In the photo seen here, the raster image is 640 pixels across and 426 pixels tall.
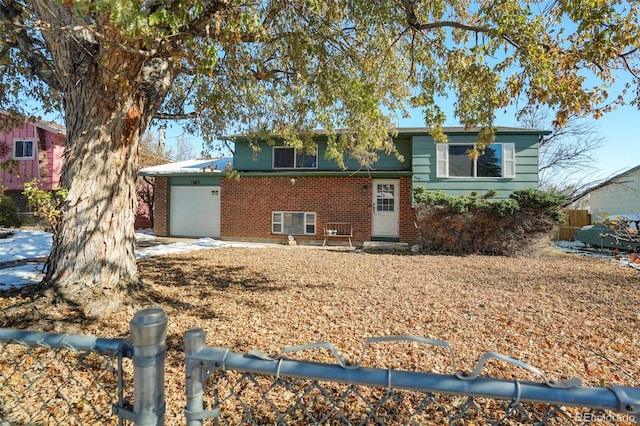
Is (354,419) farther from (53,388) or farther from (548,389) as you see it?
(53,388)

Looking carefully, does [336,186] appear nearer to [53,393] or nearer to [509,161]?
[509,161]

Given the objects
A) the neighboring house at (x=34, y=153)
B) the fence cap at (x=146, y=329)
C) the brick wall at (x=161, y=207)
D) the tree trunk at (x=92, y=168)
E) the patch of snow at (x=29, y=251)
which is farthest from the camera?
the neighboring house at (x=34, y=153)

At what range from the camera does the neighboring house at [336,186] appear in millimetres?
12151

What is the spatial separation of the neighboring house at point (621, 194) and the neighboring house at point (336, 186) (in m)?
7.71

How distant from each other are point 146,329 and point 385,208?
41.4ft

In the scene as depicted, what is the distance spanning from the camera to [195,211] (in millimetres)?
14961

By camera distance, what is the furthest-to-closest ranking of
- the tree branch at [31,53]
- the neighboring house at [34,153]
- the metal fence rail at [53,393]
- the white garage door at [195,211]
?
1. the neighboring house at [34,153]
2. the white garage door at [195,211]
3. the tree branch at [31,53]
4. the metal fence rail at [53,393]

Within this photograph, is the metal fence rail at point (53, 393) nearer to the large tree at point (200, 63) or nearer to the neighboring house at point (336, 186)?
the large tree at point (200, 63)

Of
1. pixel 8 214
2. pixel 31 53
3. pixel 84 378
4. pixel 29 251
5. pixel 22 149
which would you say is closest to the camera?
pixel 84 378

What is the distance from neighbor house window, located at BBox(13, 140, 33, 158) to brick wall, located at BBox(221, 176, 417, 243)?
11.6 m

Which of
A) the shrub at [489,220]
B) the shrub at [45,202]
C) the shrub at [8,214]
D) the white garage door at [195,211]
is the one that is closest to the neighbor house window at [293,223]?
the white garage door at [195,211]

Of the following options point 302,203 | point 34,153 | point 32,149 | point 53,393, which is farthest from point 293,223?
point 32,149

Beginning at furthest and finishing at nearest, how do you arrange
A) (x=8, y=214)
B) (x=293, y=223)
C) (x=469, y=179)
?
(x=8, y=214) → (x=293, y=223) → (x=469, y=179)

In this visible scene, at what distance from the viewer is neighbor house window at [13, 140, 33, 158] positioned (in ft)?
59.1
